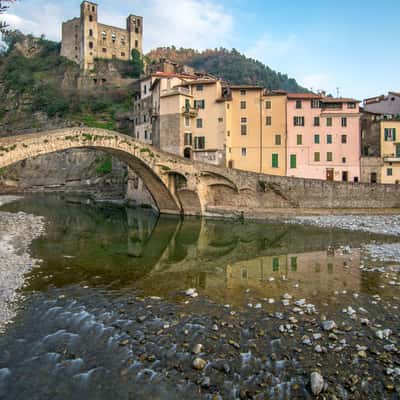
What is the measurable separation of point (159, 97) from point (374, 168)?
21635 millimetres

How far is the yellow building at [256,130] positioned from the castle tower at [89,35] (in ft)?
131

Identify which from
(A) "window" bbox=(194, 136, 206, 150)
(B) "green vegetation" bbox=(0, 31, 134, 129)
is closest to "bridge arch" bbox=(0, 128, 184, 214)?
(A) "window" bbox=(194, 136, 206, 150)

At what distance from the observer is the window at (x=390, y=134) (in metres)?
33.5

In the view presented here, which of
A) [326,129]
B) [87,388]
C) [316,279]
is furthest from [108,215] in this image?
[87,388]

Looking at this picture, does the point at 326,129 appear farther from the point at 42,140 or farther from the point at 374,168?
the point at 42,140

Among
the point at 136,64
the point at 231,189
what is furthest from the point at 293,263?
the point at 136,64

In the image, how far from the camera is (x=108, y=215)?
3397 centimetres

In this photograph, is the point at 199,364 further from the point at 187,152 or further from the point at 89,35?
the point at 89,35

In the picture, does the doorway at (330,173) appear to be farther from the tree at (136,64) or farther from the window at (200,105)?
the tree at (136,64)

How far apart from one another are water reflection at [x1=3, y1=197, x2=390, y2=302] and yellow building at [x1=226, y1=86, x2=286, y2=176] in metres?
8.22

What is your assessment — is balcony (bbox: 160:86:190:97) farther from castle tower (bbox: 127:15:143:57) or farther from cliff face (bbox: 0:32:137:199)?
castle tower (bbox: 127:15:143:57)

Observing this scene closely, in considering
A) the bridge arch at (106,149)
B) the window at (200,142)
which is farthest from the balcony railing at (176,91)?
the bridge arch at (106,149)

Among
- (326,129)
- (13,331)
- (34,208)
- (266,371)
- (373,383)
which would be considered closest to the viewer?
(373,383)

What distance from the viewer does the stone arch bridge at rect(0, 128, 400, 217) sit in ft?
92.4
